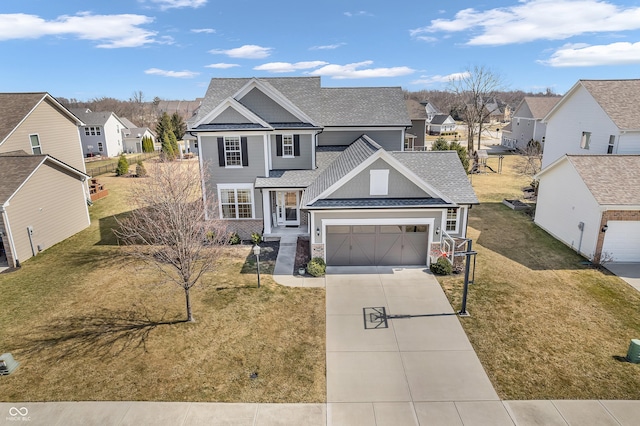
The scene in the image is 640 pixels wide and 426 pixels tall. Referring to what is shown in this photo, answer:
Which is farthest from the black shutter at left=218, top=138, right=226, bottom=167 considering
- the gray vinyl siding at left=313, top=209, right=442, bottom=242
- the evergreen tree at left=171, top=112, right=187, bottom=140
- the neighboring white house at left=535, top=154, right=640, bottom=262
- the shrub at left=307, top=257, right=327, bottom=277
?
the evergreen tree at left=171, top=112, right=187, bottom=140

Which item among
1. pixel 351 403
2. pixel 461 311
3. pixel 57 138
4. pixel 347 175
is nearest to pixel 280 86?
pixel 347 175

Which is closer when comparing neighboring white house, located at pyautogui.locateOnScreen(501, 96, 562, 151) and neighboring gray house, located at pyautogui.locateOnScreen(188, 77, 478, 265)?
neighboring gray house, located at pyautogui.locateOnScreen(188, 77, 478, 265)

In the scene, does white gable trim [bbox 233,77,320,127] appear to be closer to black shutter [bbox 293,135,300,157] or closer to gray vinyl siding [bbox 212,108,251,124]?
black shutter [bbox 293,135,300,157]

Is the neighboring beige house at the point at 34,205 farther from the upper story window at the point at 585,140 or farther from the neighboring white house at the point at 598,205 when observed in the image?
the upper story window at the point at 585,140

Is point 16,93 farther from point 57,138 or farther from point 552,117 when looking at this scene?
point 552,117

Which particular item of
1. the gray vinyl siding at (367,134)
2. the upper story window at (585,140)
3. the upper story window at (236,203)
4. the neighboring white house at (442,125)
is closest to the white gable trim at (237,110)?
the upper story window at (236,203)

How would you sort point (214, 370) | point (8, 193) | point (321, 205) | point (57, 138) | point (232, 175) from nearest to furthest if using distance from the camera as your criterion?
point (214, 370) < point (321, 205) < point (8, 193) < point (232, 175) < point (57, 138)
